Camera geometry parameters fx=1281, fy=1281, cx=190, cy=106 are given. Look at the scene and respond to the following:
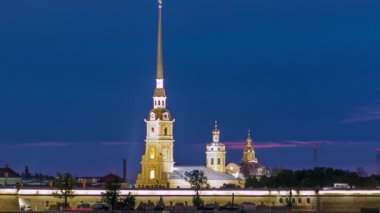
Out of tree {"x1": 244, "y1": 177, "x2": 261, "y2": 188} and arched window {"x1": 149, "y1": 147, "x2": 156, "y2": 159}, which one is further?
tree {"x1": 244, "y1": 177, "x2": 261, "y2": 188}

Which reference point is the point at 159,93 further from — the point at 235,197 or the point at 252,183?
the point at 235,197

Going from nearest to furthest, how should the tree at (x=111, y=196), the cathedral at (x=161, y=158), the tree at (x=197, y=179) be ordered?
the tree at (x=111, y=196), the tree at (x=197, y=179), the cathedral at (x=161, y=158)

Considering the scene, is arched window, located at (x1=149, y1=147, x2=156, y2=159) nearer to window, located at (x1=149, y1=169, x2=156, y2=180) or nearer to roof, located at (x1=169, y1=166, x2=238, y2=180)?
window, located at (x1=149, y1=169, x2=156, y2=180)

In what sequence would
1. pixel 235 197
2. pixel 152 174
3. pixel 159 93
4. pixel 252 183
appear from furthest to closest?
pixel 252 183, pixel 159 93, pixel 152 174, pixel 235 197

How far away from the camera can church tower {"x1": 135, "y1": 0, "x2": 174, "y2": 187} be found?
596 feet

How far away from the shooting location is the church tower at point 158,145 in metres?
182

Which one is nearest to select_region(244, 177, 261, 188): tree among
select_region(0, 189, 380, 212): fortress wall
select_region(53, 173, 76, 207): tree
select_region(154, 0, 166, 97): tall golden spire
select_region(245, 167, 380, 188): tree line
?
select_region(245, 167, 380, 188): tree line

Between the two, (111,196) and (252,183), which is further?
(252,183)

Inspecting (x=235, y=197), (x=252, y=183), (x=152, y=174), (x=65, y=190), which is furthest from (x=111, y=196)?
(x=252, y=183)

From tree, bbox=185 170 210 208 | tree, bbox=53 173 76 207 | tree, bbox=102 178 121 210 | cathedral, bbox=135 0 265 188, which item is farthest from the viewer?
cathedral, bbox=135 0 265 188

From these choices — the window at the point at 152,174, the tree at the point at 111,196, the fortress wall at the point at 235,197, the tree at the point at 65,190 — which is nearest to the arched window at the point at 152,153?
the window at the point at 152,174

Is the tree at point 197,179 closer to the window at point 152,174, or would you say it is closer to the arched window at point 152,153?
the window at point 152,174

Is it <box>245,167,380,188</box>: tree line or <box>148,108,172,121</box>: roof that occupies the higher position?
<box>148,108,172,121</box>: roof

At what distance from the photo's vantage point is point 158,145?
184250mm
